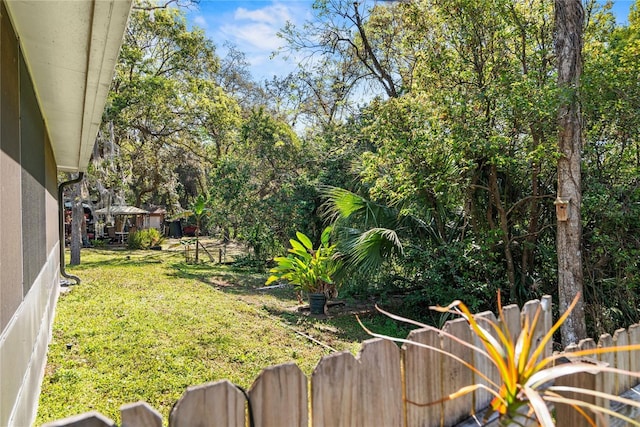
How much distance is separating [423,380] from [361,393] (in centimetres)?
22

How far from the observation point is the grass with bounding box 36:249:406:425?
3.29 metres

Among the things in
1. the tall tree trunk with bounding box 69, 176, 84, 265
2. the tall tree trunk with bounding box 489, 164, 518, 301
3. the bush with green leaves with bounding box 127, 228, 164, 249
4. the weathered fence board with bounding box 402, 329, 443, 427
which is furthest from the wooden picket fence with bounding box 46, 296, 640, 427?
the bush with green leaves with bounding box 127, 228, 164, 249

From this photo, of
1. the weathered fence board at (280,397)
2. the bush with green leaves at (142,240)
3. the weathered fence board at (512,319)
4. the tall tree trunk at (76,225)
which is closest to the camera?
the weathered fence board at (280,397)

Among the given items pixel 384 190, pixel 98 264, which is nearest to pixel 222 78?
pixel 98 264

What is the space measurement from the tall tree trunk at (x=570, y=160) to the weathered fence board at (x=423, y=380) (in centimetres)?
398

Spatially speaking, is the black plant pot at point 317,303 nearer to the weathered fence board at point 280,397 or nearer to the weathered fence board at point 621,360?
the weathered fence board at point 621,360

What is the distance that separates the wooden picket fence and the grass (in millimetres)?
2566

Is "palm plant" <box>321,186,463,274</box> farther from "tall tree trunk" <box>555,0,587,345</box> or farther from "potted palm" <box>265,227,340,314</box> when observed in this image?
"tall tree trunk" <box>555,0,587,345</box>

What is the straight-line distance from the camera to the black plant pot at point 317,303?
7.06 m

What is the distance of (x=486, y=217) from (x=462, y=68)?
214 centimetres

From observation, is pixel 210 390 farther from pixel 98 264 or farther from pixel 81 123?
pixel 98 264

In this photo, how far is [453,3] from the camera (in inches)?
205

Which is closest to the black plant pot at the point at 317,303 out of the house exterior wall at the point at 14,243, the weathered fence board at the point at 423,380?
the house exterior wall at the point at 14,243

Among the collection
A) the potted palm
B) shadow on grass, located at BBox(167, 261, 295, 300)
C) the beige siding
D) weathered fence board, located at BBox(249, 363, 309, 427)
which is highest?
the beige siding
